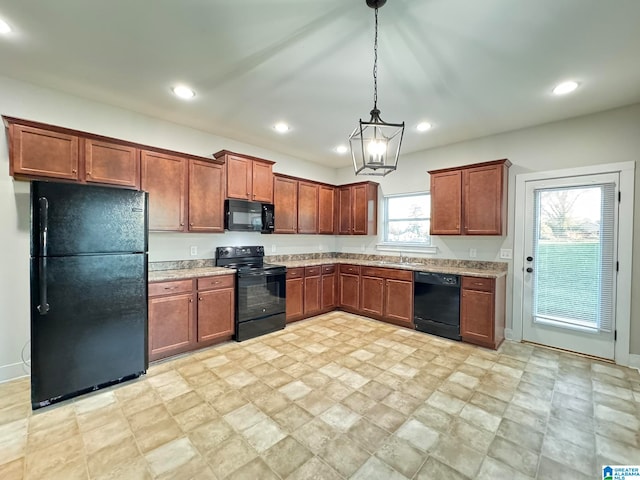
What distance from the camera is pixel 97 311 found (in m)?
2.55

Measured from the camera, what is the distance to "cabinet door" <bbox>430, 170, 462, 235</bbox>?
13.4 feet

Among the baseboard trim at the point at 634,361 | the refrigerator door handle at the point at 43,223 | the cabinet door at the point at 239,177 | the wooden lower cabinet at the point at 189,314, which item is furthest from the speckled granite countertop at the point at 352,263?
the baseboard trim at the point at 634,361

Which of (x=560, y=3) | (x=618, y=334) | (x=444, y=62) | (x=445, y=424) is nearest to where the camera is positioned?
(x=560, y=3)

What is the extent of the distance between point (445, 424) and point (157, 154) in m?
3.90

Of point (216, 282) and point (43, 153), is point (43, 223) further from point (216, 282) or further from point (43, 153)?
point (216, 282)

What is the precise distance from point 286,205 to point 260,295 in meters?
1.62

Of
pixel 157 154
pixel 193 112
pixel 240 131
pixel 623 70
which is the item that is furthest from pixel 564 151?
pixel 157 154

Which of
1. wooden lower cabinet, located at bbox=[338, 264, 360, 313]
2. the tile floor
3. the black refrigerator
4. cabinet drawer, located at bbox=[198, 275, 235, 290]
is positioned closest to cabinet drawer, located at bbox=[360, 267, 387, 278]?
wooden lower cabinet, located at bbox=[338, 264, 360, 313]

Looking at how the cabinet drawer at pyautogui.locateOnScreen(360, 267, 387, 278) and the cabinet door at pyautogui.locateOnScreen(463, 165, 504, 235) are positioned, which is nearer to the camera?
the cabinet door at pyautogui.locateOnScreen(463, 165, 504, 235)

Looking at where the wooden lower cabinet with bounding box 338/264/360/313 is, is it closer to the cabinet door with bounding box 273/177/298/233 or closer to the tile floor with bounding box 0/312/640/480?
the cabinet door with bounding box 273/177/298/233

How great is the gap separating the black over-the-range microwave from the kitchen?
0.39 m

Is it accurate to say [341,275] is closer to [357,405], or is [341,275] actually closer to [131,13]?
[357,405]

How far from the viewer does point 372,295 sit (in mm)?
4746

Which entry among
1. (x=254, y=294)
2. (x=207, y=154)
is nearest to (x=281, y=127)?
(x=207, y=154)
